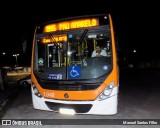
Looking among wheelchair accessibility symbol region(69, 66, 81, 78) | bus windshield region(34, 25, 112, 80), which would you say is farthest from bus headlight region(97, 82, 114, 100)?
wheelchair accessibility symbol region(69, 66, 81, 78)

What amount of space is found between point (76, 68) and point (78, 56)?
37 cm

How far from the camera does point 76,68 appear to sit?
6.15m

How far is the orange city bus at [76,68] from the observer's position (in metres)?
5.85

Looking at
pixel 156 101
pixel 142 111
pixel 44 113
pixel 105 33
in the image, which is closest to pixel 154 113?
pixel 142 111

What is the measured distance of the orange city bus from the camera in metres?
5.85

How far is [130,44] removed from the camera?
6688cm

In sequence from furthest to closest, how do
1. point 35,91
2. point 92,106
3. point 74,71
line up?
1. point 35,91
2. point 74,71
3. point 92,106

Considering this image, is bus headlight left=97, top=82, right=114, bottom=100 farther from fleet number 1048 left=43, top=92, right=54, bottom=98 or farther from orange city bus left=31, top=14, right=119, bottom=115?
fleet number 1048 left=43, top=92, right=54, bottom=98

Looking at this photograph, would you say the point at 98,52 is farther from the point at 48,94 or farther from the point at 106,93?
the point at 48,94

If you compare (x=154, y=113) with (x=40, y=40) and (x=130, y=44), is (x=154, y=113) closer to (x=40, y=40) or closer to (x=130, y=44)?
(x=40, y=40)

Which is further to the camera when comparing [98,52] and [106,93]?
[98,52]

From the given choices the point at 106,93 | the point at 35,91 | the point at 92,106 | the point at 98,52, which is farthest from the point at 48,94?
the point at 98,52

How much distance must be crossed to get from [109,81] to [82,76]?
0.72 meters

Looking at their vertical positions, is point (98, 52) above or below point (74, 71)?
above
